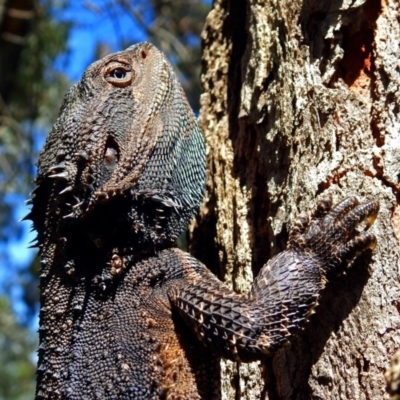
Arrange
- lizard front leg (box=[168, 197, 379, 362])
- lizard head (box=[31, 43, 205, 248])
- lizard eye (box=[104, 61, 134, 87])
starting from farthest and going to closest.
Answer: lizard eye (box=[104, 61, 134, 87])
lizard head (box=[31, 43, 205, 248])
lizard front leg (box=[168, 197, 379, 362])

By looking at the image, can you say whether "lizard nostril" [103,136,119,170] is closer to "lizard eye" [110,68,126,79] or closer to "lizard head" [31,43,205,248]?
"lizard head" [31,43,205,248]

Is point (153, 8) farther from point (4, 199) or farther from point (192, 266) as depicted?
point (192, 266)

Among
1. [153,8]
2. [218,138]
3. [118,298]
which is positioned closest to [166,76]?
[218,138]

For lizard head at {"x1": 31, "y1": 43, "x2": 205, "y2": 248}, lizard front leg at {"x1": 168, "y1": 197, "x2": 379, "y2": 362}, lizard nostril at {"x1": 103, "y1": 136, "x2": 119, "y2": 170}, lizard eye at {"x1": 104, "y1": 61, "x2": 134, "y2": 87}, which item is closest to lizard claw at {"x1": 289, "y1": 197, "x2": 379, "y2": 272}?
lizard front leg at {"x1": 168, "y1": 197, "x2": 379, "y2": 362}

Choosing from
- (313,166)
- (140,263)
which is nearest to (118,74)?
(140,263)

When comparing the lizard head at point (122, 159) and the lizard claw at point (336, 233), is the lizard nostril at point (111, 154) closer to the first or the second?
the lizard head at point (122, 159)

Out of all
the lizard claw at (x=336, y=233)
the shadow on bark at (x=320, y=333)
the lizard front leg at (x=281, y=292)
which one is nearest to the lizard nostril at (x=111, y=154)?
the lizard front leg at (x=281, y=292)
